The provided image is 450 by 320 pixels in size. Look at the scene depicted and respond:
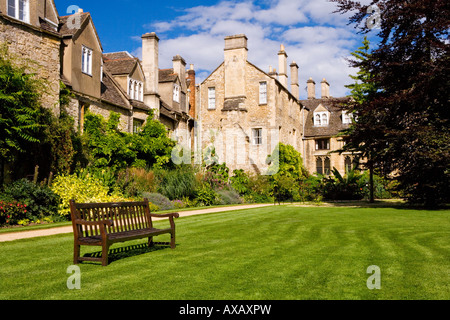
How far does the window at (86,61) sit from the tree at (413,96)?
1167 cm

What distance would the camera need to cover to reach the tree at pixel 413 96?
1545cm

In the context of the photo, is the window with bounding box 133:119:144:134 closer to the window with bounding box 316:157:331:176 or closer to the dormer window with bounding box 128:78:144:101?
the dormer window with bounding box 128:78:144:101

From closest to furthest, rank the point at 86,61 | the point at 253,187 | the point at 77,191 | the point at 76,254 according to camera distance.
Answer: the point at 76,254 → the point at 77,191 → the point at 86,61 → the point at 253,187

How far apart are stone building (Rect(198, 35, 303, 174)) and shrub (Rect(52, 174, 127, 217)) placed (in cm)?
1532

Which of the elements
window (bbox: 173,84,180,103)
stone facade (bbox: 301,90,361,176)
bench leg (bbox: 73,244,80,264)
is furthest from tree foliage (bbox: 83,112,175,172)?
stone facade (bbox: 301,90,361,176)

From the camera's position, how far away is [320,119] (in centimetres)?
4319

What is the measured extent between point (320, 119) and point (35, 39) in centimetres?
3199

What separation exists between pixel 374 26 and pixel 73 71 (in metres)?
13.3

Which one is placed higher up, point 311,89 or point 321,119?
point 311,89

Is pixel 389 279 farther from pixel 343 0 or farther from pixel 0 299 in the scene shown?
pixel 343 0

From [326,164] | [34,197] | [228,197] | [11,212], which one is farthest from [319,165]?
[11,212]

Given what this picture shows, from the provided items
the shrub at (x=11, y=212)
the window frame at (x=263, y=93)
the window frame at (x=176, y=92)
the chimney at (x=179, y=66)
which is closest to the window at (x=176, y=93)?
the window frame at (x=176, y=92)

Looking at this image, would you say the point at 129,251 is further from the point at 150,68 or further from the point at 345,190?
the point at 345,190
